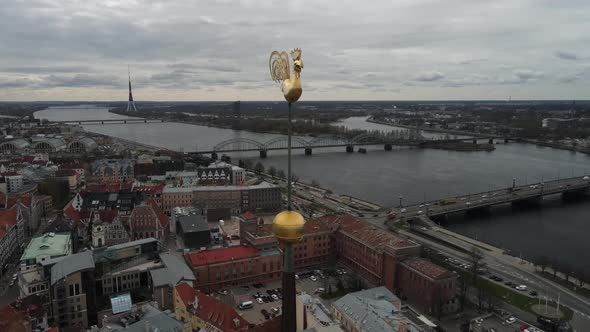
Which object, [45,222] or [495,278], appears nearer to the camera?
[495,278]

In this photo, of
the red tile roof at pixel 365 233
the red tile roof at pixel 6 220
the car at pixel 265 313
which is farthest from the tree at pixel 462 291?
the red tile roof at pixel 6 220

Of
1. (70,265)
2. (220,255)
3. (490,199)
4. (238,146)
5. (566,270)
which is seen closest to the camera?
(70,265)

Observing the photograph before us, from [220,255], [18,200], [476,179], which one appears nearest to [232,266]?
[220,255]

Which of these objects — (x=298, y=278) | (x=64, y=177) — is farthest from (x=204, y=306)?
(x=64, y=177)

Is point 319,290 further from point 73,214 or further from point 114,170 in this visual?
point 114,170

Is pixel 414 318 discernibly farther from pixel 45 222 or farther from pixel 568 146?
pixel 568 146
